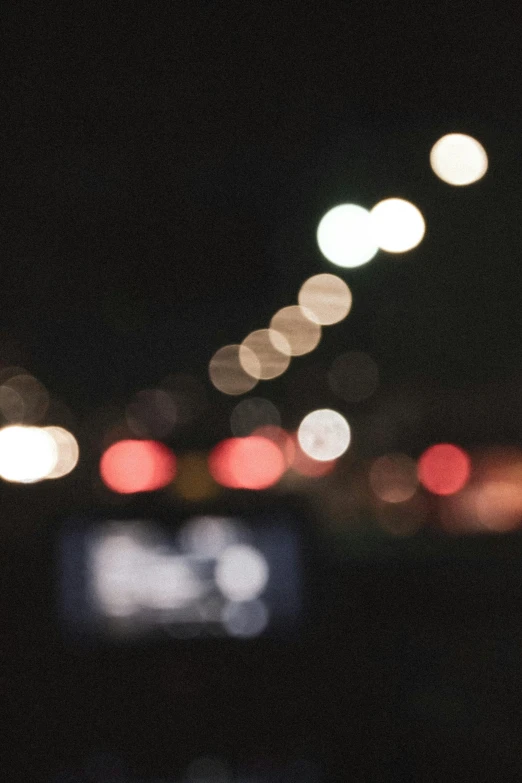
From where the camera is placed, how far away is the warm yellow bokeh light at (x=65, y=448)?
43.9 feet

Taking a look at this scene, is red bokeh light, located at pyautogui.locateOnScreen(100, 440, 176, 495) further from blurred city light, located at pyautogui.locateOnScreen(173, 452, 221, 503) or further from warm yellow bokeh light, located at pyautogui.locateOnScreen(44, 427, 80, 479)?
warm yellow bokeh light, located at pyautogui.locateOnScreen(44, 427, 80, 479)

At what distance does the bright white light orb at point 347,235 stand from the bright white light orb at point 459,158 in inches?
23.4

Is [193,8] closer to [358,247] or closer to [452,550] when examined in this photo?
[358,247]

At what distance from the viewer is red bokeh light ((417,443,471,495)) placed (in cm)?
1532

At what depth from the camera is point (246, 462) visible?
1441 centimetres

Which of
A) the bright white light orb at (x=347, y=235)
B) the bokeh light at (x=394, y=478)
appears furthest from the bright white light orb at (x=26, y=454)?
the bokeh light at (x=394, y=478)

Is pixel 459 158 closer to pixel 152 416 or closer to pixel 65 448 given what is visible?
pixel 65 448

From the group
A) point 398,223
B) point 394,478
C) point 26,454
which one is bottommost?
point 398,223

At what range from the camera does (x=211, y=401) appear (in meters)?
14.2

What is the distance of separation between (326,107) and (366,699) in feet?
13.9

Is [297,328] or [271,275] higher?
[297,328]

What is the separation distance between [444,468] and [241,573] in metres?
8.98

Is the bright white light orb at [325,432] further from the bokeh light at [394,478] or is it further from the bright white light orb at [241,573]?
the bright white light orb at [241,573]

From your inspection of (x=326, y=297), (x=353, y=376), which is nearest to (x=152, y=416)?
(x=353, y=376)
